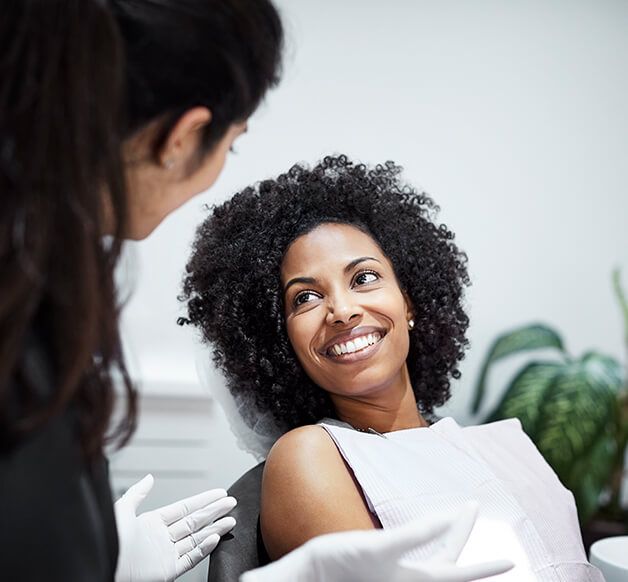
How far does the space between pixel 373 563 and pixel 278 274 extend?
0.85m

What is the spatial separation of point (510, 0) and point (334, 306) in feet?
6.20

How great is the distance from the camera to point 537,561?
4.50 feet

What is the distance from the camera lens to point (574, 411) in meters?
2.54

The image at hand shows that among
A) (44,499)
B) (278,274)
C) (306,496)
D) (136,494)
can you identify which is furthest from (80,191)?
(278,274)

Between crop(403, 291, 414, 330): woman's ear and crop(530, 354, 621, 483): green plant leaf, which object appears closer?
crop(403, 291, 414, 330): woman's ear

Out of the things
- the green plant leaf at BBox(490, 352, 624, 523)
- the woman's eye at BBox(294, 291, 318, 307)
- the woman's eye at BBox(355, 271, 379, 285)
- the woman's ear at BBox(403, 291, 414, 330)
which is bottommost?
the green plant leaf at BBox(490, 352, 624, 523)

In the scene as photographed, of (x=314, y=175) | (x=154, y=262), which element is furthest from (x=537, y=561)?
(x=154, y=262)

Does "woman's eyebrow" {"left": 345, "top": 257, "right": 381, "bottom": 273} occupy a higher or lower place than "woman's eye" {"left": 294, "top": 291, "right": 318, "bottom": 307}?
higher

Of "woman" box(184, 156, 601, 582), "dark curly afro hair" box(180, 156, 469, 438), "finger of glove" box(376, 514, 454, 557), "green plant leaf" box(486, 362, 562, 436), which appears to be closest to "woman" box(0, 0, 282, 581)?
"finger of glove" box(376, 514, 454, 557)

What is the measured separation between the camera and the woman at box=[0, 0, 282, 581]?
739mm

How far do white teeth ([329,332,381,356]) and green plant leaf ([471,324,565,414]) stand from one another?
1.20m

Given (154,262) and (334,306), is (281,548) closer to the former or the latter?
(334,306)

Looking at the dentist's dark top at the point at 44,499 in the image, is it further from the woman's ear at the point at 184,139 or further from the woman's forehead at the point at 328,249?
the woman's forehead at the point at 328,249

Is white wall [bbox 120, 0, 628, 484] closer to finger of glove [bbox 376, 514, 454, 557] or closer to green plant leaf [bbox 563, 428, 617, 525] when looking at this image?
green plant leaf [bbox 563, 428, 617, 525]
